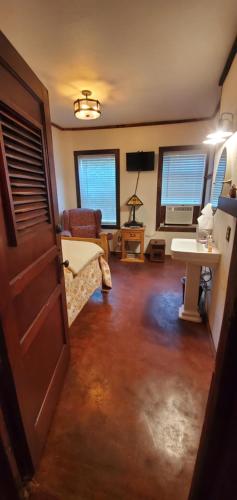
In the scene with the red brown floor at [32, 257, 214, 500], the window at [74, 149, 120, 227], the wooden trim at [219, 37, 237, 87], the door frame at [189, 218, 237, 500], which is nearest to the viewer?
the door frame at [189, 218, 237, 500]

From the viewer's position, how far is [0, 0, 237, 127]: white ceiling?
1.44 m

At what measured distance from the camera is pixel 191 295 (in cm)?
230

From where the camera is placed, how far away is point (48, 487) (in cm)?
104

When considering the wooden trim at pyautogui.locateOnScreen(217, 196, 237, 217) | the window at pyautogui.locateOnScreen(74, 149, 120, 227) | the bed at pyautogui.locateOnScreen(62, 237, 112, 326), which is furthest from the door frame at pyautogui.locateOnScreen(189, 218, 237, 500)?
the window at pyautogui.locateOnScreen(74, 149, 120, 227)

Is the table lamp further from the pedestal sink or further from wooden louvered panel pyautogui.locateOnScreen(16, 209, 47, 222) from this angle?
wooden louvered panel pyautogui.locateOnScreen(16, 209, 47, 222)

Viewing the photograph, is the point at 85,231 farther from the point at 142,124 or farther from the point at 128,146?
the point at 142,124

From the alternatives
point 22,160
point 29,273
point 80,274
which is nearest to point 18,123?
point 22,160

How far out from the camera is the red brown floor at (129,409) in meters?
1.06

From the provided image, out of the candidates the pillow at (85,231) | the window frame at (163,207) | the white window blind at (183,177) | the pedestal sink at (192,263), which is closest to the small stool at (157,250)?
the window frame at (163,207)

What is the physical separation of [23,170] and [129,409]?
1.57 meters

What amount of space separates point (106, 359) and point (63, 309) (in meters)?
0.64

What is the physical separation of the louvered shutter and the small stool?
3.05 metres

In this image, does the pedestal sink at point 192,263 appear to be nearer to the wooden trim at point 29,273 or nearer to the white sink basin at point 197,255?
the white sink basin at point 197,255

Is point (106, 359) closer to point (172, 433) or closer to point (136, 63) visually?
point (172, 433)
